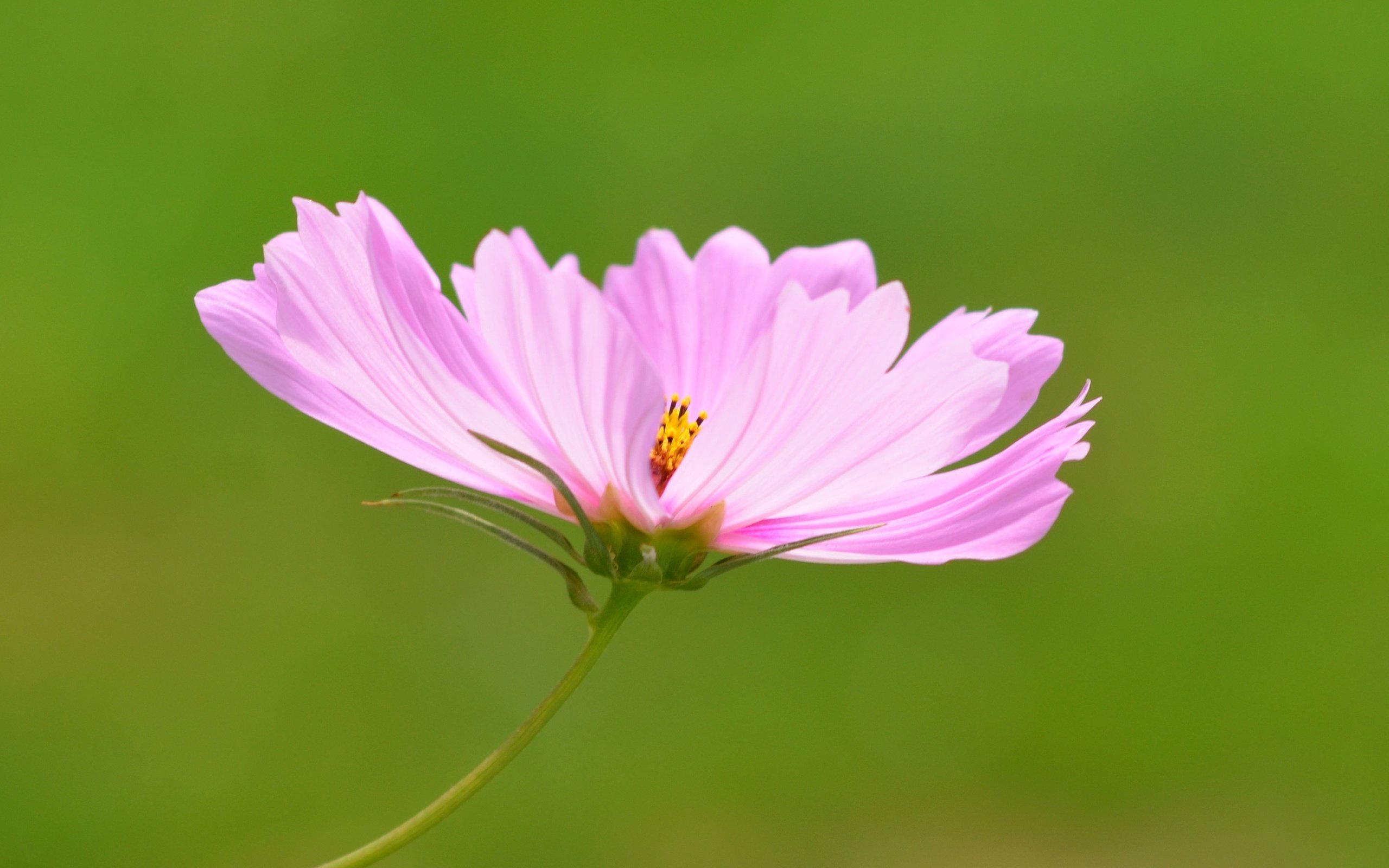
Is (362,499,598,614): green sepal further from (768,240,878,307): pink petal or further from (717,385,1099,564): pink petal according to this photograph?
(768,240,878,307): pink petal

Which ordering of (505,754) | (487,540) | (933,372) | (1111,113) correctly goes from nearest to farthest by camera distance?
(505,754) < (933,372) < (487,540) < (1111,113)

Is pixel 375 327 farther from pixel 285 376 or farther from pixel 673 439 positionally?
pixel 673 439

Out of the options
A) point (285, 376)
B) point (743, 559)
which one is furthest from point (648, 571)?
point (285, 376)

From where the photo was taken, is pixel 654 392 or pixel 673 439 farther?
pixel 673 439

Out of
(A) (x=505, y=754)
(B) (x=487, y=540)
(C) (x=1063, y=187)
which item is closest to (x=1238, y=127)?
(C) (x=1063, y=187)

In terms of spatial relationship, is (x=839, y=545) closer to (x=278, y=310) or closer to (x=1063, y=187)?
(x=278, y=310)

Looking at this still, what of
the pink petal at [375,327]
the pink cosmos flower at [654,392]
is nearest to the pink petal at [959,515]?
the pink cosmos flower at [654,392]

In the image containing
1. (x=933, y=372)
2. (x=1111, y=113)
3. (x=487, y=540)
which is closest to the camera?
(x=933, y=372)
